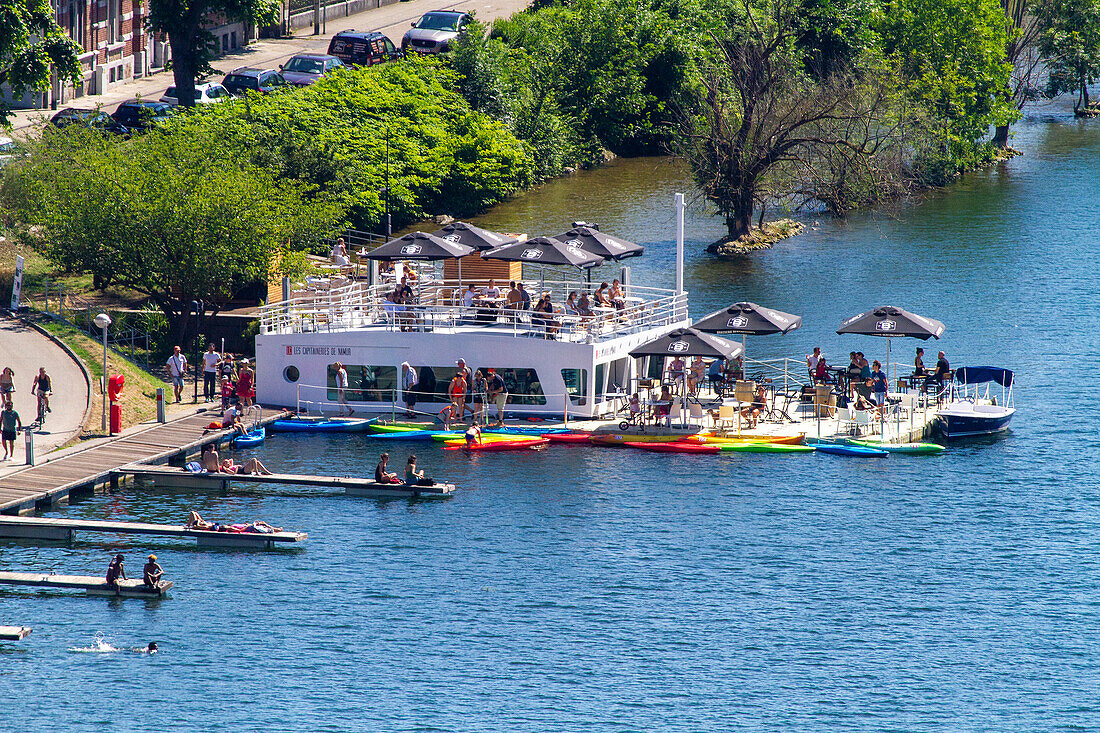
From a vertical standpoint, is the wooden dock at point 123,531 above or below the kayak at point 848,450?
below

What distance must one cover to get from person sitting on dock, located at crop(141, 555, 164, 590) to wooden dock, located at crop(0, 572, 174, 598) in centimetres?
9

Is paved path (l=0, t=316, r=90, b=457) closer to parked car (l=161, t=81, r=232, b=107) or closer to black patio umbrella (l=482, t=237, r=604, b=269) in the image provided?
black patio umbrella (l=482, t=237, r=604, b=269)

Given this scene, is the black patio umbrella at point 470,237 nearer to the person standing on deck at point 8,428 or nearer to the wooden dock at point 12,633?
the person standing on deck at point 8,428

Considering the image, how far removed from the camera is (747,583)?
41562 mm

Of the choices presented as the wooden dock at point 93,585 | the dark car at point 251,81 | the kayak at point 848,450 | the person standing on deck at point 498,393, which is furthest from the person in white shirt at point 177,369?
the dark car at point 251,81

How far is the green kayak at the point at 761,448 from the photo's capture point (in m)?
51.0

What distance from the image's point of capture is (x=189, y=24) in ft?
262

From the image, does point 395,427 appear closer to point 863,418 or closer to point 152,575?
point 152,575

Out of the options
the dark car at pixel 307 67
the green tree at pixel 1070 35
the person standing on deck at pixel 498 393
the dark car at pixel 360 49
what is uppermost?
the green tree at pixel 1070 35

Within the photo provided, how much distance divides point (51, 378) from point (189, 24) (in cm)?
3249

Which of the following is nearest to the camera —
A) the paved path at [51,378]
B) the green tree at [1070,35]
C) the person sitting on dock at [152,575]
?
the person sitting on dock at [152,575]

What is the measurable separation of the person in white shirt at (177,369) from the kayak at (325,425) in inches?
148

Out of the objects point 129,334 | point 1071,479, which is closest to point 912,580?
point 1071,479

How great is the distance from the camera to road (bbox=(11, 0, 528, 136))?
286 ft
